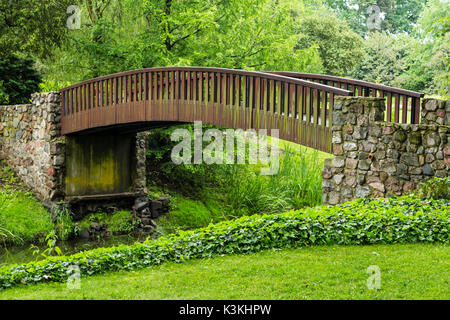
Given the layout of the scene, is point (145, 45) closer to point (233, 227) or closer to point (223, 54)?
point (223, 54)

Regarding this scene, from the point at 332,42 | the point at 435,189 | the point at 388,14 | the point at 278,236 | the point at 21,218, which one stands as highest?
the point at 388,14

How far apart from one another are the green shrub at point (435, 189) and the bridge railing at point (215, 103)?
192 cm

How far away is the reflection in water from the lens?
46.4ft

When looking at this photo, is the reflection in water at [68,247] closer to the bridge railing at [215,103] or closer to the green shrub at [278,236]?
the bridge railing at [215,103]

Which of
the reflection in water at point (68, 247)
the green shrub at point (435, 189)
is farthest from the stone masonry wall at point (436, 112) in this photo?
the reflection in water at point (68, 247)

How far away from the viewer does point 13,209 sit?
16.9m

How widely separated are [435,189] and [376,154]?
4.07ft

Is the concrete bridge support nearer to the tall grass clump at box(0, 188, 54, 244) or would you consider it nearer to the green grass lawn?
the tall grass clump at box(0, 188, 54, 244)

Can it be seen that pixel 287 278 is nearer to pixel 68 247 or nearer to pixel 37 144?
pixel 68 247

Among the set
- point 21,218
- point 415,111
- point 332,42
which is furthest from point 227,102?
point 332,42

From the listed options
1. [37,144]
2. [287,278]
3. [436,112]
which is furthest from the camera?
[37,144]

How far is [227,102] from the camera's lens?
13430 millimetres

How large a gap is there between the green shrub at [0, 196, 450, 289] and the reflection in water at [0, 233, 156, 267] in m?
5.09
